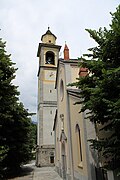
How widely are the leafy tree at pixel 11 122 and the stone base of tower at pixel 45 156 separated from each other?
8.58 meters

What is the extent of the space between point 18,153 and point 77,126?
10464 mm

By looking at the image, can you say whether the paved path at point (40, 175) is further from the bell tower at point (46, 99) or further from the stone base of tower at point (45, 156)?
the bell tower at point (46, 99)

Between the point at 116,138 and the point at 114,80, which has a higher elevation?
the point at 114,80

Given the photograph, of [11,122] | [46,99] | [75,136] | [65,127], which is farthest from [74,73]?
[46,99]

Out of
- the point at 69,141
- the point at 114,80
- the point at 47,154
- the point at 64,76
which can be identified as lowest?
the point at 47,154

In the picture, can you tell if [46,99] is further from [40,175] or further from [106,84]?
[106,84]

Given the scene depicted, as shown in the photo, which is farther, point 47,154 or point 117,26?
Answer: point 47,154

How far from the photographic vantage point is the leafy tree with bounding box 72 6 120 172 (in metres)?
6.13

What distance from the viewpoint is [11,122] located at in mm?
17734

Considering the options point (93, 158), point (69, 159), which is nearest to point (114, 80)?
point (93, 158)

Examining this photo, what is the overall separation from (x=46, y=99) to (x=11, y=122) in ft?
55.6

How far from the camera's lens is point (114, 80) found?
6152 mm

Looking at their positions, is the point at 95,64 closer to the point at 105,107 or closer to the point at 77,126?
the point at 105,107

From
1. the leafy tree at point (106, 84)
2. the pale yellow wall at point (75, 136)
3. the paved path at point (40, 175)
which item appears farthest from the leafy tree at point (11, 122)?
the leafy tree at point (106, 84)
